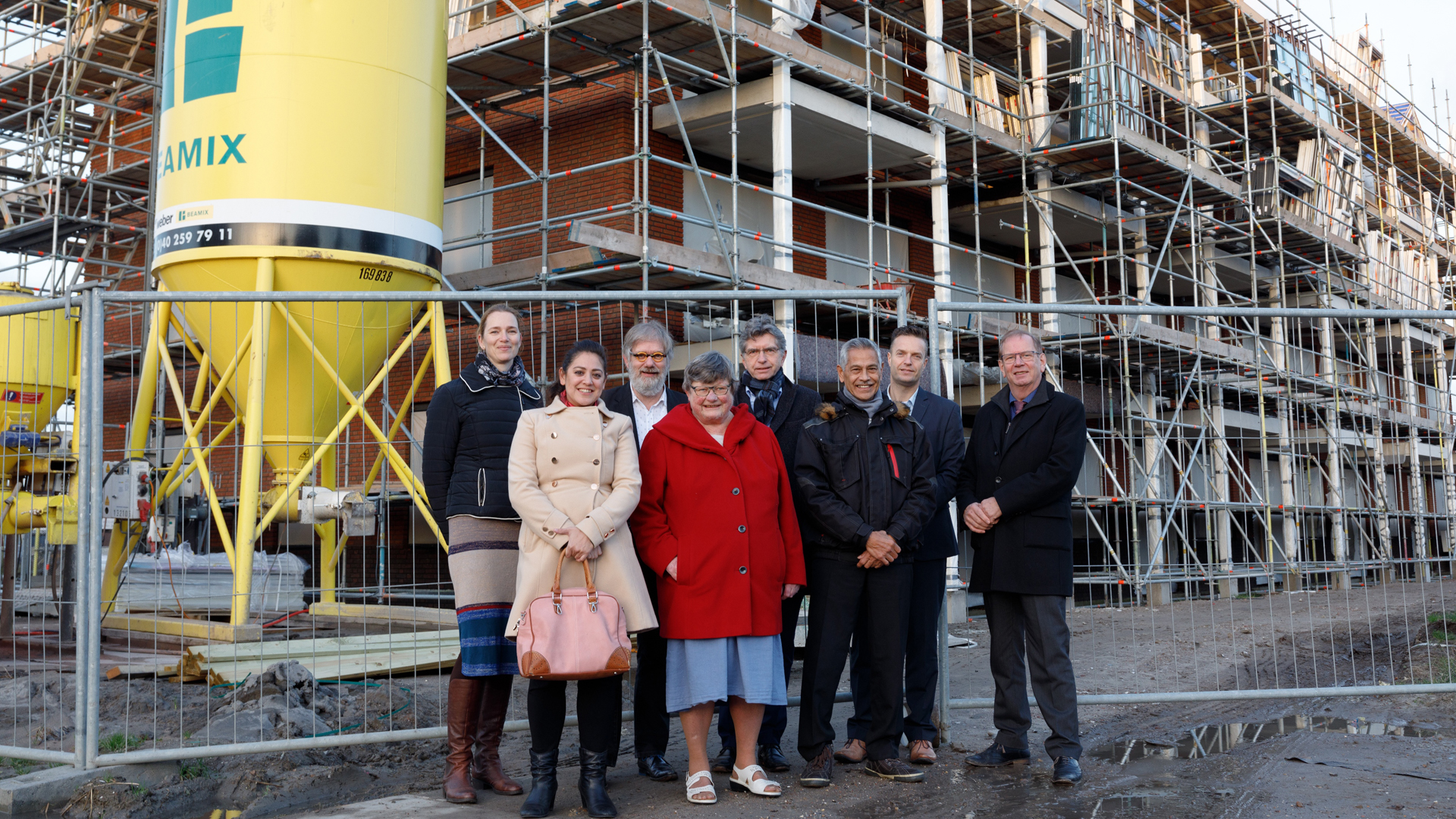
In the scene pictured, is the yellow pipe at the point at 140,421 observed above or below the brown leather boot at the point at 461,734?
above

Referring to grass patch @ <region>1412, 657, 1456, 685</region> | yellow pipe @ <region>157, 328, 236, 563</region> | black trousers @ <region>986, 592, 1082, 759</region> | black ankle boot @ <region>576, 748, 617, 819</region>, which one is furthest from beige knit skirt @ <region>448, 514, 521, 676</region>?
grass patch @ <region>1412, 657, 1456, 685</region>

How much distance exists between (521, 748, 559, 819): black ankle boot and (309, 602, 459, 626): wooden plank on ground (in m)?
2.71

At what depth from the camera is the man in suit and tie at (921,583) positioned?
5371 millimetres

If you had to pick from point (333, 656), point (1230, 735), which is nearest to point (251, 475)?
point (333, 656)

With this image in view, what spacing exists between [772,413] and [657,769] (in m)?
1.65

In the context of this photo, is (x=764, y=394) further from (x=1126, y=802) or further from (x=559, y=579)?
(x=1126, y=802)

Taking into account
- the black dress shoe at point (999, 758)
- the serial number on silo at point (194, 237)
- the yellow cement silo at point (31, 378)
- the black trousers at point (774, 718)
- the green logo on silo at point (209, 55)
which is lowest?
the black dress shoe at point (999, 758)

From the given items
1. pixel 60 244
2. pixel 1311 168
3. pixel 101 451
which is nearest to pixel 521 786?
pixel 101 451

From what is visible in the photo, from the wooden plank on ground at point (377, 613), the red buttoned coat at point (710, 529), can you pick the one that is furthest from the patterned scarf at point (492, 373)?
the wooden plank on ground at point (377, 613)

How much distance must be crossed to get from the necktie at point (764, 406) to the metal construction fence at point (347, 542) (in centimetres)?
53

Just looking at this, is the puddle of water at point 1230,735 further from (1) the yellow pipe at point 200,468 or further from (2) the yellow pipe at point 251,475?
(2) the yellow pipe at point 251,475

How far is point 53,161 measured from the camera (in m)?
17.1

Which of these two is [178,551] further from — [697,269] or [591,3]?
[591,3]

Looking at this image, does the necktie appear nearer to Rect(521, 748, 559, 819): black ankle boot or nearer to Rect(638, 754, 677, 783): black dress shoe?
Rect(638, 754, 677, 783): black dress shoe
